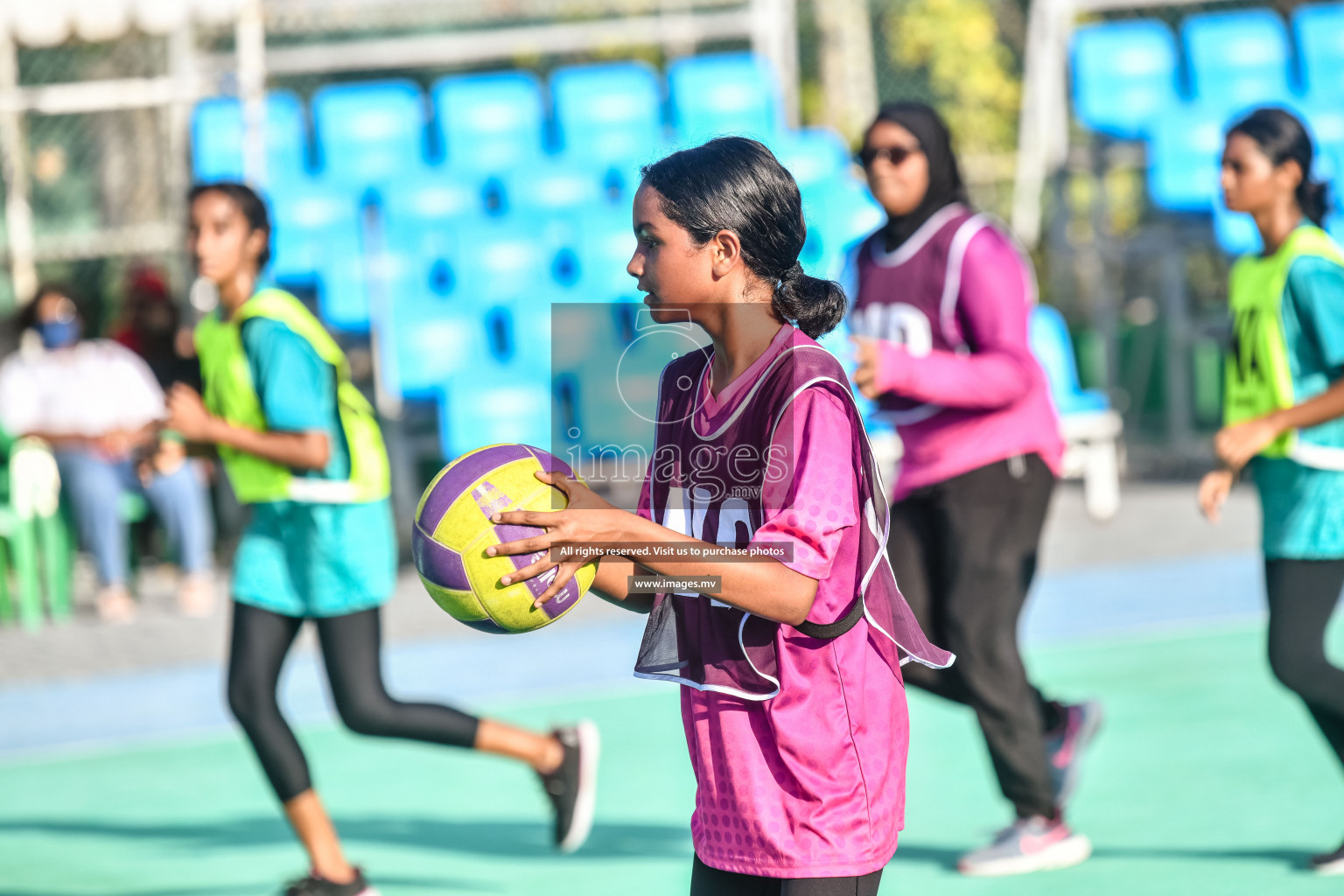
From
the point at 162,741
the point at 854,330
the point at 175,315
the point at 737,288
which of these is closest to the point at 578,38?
the point at 175,315

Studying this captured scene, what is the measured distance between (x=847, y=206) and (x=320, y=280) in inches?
158

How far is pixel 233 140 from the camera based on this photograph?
40.7ft

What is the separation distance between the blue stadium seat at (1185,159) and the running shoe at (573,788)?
29.4 ft

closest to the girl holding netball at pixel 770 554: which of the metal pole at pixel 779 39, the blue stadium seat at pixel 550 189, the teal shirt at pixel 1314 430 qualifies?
the teal shirt at pixel 1314 430

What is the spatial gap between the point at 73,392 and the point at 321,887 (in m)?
6.56

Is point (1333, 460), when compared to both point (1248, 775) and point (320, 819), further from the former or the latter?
point (320, 819)

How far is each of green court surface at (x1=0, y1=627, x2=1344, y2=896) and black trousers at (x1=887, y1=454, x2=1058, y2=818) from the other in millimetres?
404

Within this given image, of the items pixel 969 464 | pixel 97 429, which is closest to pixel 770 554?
pixel 969 464

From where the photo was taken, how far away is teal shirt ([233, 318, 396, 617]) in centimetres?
464

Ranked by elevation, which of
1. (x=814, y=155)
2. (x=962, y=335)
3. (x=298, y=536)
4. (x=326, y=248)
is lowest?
(x=298, y=536)

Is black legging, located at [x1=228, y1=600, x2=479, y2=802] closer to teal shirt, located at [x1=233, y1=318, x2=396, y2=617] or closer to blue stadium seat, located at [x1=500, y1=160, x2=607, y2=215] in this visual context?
teal shirt, located at [x1=233, y1=318, x2=396, y2=617]

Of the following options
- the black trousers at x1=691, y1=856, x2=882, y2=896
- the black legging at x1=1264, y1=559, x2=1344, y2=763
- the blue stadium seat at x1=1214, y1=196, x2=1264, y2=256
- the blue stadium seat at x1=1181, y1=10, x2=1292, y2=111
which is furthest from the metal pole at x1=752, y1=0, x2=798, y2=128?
the black trousers at x1=691, y1=856, x2=882, y2=896

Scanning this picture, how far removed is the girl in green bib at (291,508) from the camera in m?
4.61

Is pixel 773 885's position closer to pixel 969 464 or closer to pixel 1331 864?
pixel 969 464
